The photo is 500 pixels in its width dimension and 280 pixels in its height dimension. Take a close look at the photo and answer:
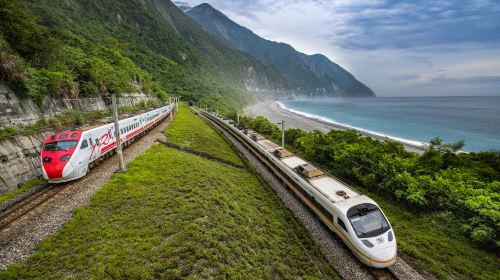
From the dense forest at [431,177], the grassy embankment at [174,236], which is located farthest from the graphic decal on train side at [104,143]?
the dense forest at [431,177]

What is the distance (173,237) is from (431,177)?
19417 millimetres

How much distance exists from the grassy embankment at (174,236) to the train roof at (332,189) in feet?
9.23

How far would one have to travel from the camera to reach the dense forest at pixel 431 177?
544 inches

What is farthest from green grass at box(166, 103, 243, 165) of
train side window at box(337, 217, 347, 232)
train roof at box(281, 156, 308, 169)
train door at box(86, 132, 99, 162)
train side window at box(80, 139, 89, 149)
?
train side window at box(337, 217, 347, 232)

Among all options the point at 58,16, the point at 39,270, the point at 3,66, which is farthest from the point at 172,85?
the point at 39,270

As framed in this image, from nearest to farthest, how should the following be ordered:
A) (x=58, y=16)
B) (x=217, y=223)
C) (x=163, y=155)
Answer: (x=217, y=223)
(x=163, y=155)
(x=58, y=16)

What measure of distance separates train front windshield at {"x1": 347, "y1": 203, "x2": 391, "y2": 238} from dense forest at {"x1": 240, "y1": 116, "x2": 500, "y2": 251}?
542cm

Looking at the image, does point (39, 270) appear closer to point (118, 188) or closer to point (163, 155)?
point (118, 188)

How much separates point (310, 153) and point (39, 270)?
25392mm

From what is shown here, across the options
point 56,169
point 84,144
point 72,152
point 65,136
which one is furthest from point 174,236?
point 65,136

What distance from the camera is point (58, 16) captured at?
2687 inches

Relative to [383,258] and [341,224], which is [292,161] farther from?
[383,258]

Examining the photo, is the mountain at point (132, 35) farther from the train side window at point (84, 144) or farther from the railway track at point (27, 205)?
the railway track at point (27, 205)

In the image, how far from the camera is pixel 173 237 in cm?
1027
